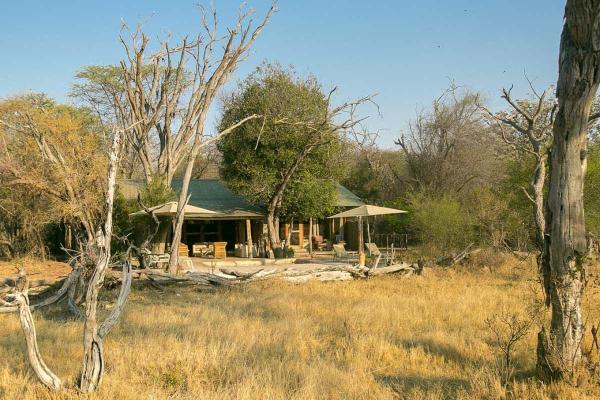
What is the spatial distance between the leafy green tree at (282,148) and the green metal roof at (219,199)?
3.21 ft

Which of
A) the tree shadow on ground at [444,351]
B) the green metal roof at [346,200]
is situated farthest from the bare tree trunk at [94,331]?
the green metal roof at [346,200]

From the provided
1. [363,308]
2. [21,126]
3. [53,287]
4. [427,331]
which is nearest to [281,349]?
[427,331]

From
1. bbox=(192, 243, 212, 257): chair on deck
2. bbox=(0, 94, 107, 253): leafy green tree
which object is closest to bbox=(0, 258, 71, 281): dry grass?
bbox=(0, 94, 107, 253): leafy green tree

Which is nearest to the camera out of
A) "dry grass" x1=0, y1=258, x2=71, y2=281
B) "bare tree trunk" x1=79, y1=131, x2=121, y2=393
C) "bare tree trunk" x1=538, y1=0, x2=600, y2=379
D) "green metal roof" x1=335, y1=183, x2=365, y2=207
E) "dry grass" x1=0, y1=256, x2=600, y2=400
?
"bare tree trunk" x1=79, y1=131, x2=121, y2=393

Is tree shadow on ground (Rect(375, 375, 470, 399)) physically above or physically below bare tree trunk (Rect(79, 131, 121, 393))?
below

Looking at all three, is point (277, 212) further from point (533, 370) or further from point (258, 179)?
point (533, 370)

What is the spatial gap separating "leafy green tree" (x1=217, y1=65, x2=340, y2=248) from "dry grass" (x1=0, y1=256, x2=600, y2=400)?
12.6 meters

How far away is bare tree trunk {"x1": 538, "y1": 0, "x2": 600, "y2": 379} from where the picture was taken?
6.18 meters

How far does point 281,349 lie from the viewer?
7.91 meters

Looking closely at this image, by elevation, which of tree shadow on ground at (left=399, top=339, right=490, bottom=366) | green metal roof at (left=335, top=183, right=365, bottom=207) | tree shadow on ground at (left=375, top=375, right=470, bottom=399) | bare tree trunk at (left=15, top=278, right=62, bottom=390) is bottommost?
tree shadow on ground at (left=375, top=375, right=470, bottom=399)

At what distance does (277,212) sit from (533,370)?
66.2ft

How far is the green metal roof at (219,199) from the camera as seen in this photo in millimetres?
26562

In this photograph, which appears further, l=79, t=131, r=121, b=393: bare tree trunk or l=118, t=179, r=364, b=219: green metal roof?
l=118, t=179, r=364, b=219: green metal roof

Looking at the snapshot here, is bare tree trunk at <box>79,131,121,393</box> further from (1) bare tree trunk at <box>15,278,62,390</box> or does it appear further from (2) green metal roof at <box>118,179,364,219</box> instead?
(2) green metal roof at <box>118,179,364,219</box>
